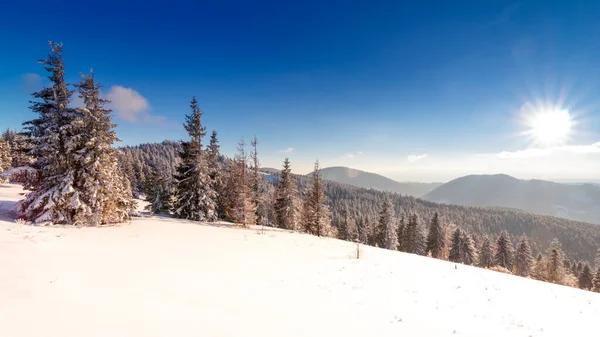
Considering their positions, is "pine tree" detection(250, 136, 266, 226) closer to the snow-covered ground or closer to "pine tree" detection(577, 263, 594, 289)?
the snow-covered ground

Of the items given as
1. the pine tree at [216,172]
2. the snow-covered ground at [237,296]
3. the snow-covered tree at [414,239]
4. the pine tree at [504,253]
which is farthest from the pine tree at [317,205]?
the pine tree at [504,253]

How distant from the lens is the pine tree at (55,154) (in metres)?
17.3

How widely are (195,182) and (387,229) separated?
41.2 m

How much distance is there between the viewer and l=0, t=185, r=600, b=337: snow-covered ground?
665 centimetres

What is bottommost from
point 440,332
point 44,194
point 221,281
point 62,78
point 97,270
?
point 440,332

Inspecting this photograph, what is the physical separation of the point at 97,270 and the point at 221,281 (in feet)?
15.0

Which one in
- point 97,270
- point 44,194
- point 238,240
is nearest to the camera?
point 97,270

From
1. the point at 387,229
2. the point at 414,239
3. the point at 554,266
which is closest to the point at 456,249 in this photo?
the point at 414,239

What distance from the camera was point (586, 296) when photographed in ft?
42.7

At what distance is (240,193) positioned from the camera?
102ft

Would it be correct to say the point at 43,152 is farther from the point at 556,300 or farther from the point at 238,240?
the point at 556,300

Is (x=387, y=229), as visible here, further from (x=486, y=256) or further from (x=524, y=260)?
(x=524, y=260)

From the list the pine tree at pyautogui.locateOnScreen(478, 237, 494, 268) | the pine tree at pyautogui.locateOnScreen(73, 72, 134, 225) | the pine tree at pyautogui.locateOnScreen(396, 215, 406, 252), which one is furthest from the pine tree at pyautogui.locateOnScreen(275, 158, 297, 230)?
the pine tree at pyautogui.locateOnScreen(478, 237, 494, 268)

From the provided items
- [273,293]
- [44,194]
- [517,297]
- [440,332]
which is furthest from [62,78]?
[517,297]
